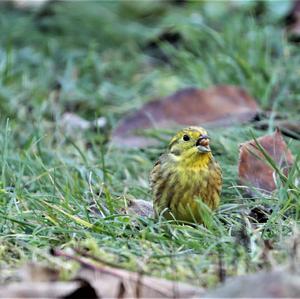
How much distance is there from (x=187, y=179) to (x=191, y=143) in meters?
0.25

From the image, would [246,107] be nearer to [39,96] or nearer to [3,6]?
[39,96]

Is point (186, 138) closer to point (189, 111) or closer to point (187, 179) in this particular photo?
point (187, 179)

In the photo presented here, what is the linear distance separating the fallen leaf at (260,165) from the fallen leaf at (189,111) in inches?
38.7

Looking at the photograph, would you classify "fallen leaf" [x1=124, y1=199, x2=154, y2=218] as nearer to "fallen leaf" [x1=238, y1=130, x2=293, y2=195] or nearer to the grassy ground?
the grassy ground

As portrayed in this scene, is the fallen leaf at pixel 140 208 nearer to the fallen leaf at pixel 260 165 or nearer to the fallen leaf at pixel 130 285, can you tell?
the fallen leaf at pixel 260 165

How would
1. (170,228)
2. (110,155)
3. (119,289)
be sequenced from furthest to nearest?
1. (110,155)
2. (170,228)
3. (119,289)

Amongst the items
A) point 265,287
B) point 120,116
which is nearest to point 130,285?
point 265,287

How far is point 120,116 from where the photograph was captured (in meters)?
6.61

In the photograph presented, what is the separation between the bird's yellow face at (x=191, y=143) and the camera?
14.7 feet

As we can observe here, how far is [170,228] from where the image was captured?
3.85 meters

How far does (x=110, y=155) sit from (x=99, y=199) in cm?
130

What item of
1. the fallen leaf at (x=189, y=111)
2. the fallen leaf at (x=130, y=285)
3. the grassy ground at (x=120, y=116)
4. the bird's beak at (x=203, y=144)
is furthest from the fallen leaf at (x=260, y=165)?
the fallen leaf at (x=130, y=285)

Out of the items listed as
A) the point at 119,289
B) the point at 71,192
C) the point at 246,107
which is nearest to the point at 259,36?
the point at 246,107

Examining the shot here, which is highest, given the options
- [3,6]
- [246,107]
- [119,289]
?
[3,6]
